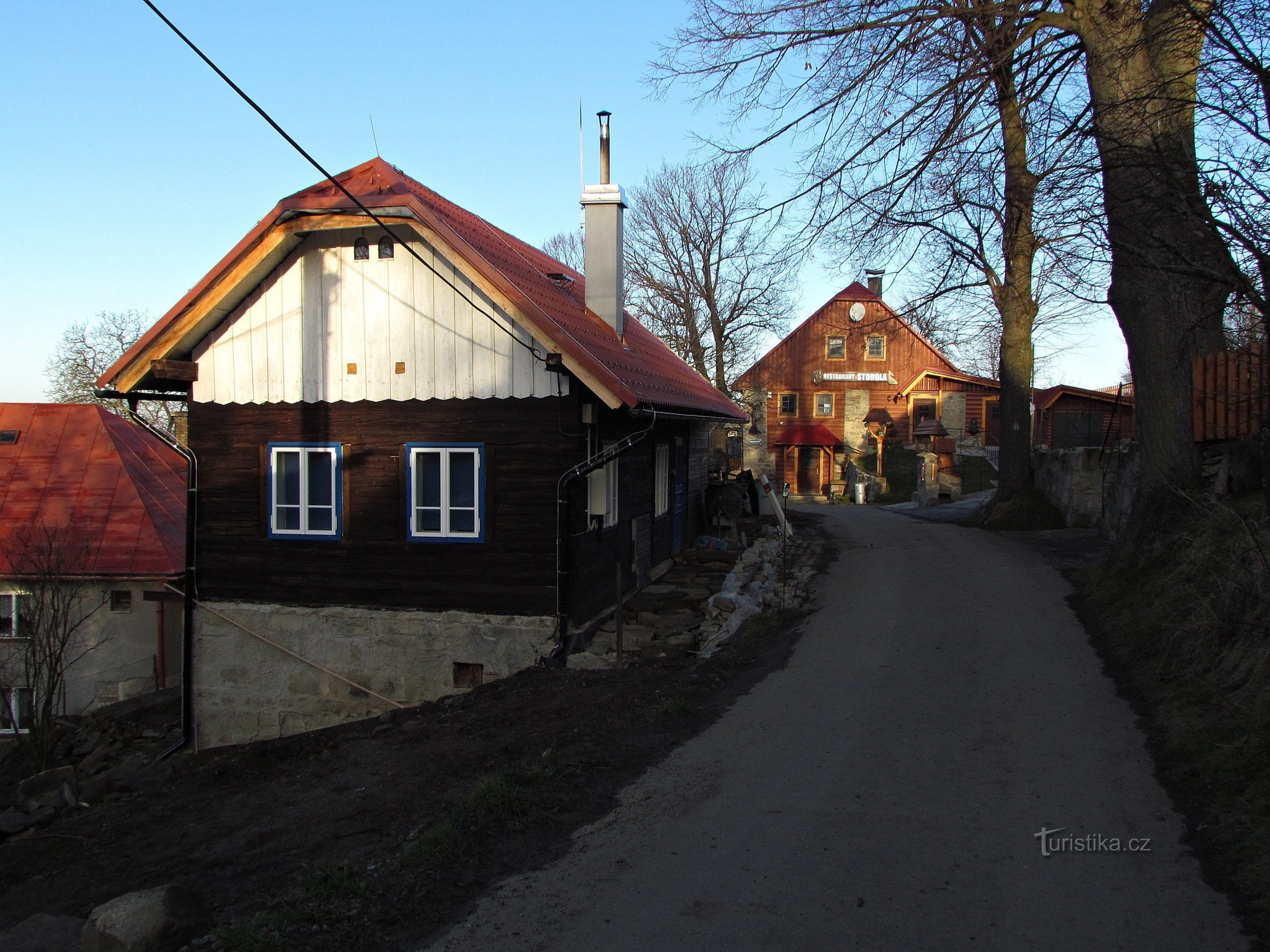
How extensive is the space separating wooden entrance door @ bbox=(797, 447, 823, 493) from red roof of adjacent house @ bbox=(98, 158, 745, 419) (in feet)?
97.2

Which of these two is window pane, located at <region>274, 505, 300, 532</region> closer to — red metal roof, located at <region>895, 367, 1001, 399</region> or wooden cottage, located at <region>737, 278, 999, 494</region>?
wooden cottage, located at <region>737, 278, 999, 494</region>

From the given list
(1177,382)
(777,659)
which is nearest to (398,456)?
(777,659)

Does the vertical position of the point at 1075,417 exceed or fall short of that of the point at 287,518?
it exceeds it

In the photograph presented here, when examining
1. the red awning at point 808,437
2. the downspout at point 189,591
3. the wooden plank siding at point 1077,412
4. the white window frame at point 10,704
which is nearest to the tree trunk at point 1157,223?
the downspout at point 189,591

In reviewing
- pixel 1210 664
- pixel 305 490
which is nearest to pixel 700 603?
pixel 305 490

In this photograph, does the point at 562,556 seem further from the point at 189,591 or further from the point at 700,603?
the point at 189,591

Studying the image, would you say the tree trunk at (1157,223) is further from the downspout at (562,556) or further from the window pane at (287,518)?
the window pane at (287,518)

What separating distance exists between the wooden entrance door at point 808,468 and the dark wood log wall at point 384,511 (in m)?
34.6

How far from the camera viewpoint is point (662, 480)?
15.1 meters

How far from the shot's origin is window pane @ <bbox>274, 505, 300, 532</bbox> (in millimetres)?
11781

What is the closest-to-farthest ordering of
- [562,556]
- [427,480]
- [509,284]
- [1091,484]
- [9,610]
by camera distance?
1. [509,284]
2. [562,556]
3. [427,480]
4. [9,610]
5. [1091,484]

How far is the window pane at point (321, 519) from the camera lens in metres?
11.6

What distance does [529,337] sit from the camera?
1069 cm

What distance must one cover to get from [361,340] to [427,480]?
76.6 inches
